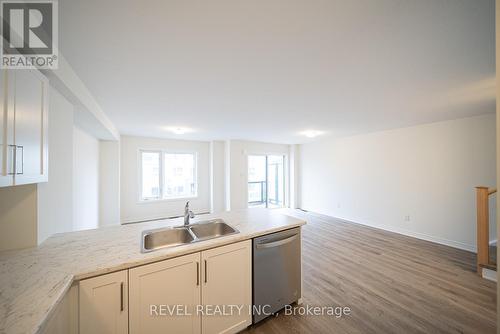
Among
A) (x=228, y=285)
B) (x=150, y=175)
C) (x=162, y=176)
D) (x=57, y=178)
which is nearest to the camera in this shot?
(x=228, y=285)

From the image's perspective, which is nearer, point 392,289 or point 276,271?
point 276,271

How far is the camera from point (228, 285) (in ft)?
4.95

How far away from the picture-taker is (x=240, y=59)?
4.92 feet

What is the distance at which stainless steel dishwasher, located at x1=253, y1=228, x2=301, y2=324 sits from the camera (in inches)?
64.9

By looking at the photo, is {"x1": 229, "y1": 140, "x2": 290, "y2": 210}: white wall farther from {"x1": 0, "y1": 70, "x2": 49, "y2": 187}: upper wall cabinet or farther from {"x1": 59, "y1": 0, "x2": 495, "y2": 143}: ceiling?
{"x1": 0, "y1": 70, "x2": 49, "y2": 187}: upper wall cabinet

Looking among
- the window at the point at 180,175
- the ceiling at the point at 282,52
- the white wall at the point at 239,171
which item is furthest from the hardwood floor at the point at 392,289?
the window at the point at 180,175

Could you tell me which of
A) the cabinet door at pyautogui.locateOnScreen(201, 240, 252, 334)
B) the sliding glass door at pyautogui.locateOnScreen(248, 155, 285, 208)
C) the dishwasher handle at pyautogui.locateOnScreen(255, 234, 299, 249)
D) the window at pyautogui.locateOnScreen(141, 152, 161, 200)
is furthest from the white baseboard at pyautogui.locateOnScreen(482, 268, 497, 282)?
the window at pyautogui.locateOnScreen(141, 152, 161, 200)

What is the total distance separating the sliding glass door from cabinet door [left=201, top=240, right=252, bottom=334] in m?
4.69

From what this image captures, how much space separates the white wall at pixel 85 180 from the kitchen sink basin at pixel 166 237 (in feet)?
6.76

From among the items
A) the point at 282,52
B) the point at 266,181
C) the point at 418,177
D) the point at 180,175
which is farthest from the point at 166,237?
the point at 266,181

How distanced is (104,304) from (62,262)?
1.25 ft

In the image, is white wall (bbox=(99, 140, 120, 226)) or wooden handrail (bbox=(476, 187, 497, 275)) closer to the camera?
wooden handrail (bbox=(476, 187, 497, 275))

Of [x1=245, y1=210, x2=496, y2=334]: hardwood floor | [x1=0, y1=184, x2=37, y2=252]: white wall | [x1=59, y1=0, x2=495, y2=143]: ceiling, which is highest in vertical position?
[x1=59, y1=0, x2=495, y2=143]: ceiling

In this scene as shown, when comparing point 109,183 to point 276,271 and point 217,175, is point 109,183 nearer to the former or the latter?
point 217,175
